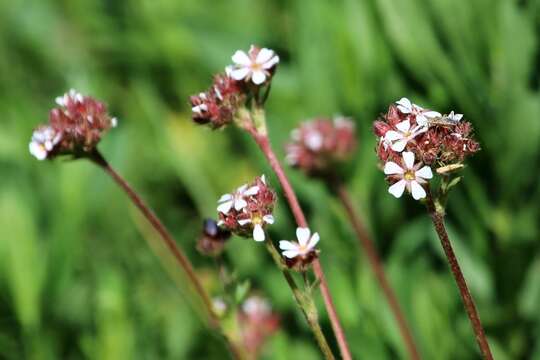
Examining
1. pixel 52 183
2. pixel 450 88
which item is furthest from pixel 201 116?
pixel 52 183

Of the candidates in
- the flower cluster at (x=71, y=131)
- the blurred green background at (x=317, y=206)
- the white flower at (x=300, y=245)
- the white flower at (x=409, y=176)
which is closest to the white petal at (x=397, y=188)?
the white flower at (x=409, y=176)

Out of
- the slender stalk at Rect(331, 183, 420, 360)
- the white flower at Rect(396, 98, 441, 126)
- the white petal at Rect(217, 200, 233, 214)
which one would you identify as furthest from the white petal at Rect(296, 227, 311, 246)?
the slender stalk at Rect(331, 183, 420, 360)

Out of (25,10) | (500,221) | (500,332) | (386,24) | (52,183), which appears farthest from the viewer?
(25,10)

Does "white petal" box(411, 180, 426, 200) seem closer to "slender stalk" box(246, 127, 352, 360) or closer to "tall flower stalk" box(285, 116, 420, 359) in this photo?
"slender stalk" box(246, 127, 352, 360)

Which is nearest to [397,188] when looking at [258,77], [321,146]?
[258,77]

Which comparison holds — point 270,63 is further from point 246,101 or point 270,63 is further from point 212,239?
point 212,239

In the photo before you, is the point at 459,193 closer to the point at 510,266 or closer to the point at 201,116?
the point at 510,266

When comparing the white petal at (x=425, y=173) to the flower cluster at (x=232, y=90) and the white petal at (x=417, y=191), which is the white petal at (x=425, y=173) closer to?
the white petal at (x=417, y=191)
